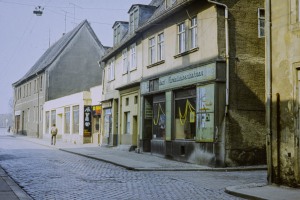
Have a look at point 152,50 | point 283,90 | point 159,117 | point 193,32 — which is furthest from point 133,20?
point 283,90

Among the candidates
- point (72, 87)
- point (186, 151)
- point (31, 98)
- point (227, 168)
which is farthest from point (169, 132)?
point (31, 98)

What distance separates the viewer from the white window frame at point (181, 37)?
1995cm

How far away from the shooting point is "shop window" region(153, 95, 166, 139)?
21.8m

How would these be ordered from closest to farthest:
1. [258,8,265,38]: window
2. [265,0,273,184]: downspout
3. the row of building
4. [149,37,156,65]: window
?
the row of building
[265,0,273,184]: downspout
[258,8,265,38]: window
[149,37,156,65]: window

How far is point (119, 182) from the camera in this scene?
12016 mm

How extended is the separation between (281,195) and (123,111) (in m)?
18.8

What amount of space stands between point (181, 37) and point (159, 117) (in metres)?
4.57

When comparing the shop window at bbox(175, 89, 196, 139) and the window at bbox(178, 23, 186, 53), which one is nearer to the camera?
the shop window at bbox(175, 89, 196, 139)

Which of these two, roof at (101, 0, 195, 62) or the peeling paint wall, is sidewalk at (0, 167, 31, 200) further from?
roof at (101, 0, 195, 62)

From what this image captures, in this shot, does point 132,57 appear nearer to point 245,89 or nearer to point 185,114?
point 185,114

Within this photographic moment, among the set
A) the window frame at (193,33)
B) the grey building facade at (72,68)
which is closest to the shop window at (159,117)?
the window frame at (193,33)

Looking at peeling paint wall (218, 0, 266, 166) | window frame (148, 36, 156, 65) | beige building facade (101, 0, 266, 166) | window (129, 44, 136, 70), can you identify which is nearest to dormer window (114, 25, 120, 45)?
window (129, 44, 136, 70)

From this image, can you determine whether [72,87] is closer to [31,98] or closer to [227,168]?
[31,98]

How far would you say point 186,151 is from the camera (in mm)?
18812
